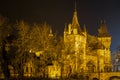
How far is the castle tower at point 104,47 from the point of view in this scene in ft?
414

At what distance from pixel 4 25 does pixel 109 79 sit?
2156 inches

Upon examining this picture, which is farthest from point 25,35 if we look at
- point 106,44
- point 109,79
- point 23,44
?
point 106,44

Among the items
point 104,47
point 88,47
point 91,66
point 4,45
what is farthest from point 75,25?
point 4,45

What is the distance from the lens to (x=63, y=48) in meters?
81.3

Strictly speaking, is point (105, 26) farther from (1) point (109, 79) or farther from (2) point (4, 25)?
(2) point (4, 25)

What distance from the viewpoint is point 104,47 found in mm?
132000

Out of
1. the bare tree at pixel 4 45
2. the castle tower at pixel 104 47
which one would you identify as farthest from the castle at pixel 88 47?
the bare tree at pixel 4 45

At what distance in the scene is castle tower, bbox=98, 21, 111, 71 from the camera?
4973 inches

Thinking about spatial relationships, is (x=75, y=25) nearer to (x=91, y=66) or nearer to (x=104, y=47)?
(x=91, y=66)

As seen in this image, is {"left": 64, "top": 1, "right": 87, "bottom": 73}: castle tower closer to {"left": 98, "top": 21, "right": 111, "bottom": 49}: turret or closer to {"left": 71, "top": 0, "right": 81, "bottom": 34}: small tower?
{"left": 71, "top": 0, "right": 81, "bottom": 34}: small tower

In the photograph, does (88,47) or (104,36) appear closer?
(88,47)

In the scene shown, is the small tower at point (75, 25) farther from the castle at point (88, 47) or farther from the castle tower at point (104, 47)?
the castle tower at point (104, 47)

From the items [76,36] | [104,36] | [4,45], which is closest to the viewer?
[4,45]

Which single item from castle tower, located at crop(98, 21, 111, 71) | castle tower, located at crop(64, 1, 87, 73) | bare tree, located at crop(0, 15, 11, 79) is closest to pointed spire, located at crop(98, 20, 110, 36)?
castle tower, located at crop(98, 21, 111, 71)
